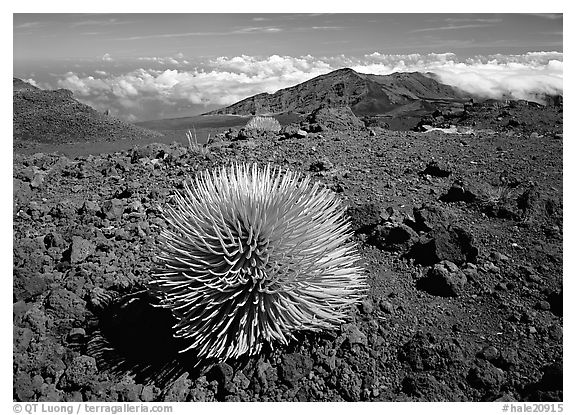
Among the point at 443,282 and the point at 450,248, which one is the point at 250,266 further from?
the point at 450,248

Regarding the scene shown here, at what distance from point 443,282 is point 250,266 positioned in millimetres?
827

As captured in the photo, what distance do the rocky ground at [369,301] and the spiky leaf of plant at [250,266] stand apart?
0.16 meters

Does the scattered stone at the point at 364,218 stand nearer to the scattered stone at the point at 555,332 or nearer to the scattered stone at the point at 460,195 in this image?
the scattered stone at the point at 460,195

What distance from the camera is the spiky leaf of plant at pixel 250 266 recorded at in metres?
1.59

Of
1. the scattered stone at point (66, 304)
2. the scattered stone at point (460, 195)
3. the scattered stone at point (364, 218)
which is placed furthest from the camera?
the scattered stone at point (460, 195)

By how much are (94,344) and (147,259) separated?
519mm

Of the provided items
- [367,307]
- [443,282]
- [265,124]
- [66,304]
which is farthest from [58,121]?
[443,282]

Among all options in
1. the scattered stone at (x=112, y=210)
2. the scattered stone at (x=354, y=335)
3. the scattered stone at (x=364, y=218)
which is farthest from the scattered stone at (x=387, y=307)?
the scattered stone at (x=112, y=210)

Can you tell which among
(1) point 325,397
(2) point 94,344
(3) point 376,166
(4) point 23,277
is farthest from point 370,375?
(3) point 376,166

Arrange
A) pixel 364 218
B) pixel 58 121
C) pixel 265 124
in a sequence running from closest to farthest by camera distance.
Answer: pixel 364 218, pixel 265 124, pixel 58 121

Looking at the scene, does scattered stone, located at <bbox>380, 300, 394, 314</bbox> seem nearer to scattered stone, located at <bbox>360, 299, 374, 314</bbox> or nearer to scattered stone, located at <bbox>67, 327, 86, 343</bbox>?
scattered stone, located at <bbox>360, 299, 374, 314</bbox>

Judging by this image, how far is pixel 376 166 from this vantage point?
330 centimetres

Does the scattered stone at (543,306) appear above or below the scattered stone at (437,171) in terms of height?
below

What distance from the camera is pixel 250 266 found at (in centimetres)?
161
